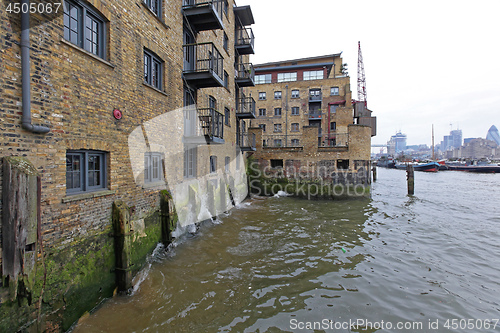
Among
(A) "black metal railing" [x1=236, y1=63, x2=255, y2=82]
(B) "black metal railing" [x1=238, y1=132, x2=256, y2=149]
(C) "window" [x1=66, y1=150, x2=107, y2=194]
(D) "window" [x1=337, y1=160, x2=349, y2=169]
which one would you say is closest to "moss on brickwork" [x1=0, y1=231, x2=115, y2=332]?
(C) "window" [x1=66, y1=150, x2=107, y2=194]

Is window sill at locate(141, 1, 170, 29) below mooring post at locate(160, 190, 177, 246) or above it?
above

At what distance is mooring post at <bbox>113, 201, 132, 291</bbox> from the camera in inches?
221

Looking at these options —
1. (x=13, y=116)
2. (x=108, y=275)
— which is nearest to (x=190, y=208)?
(x=108, y=275)

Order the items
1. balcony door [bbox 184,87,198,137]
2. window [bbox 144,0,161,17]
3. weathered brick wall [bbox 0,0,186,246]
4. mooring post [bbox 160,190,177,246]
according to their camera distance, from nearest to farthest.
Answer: weathered brick wall [bbox 0,0,186,246]
window [bbox 144,0,161,17]
mooring post [bbox 160,190,177,246]
balcony door [bbox 184,87,198,137]

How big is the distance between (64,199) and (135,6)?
5712 millimetres

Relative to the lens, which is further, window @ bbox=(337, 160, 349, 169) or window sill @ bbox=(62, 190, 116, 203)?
window @ bbox=(337, 160, 349, 169)

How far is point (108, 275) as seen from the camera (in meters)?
5.43

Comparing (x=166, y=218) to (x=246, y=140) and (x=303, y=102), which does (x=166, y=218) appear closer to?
(x=246, y=140)

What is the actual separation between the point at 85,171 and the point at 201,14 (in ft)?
26.5

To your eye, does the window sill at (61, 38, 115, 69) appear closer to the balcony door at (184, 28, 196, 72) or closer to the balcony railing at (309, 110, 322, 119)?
the balcony door at (184, 28, 196, 72)

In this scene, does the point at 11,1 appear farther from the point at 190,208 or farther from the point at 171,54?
the point at 190,208

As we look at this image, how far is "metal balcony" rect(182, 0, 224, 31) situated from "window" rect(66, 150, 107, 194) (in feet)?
23.1

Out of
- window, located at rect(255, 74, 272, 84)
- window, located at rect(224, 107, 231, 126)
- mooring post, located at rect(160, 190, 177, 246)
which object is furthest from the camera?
window, located at rect(255, 74, 272, 84)

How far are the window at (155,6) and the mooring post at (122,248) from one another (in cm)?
643
